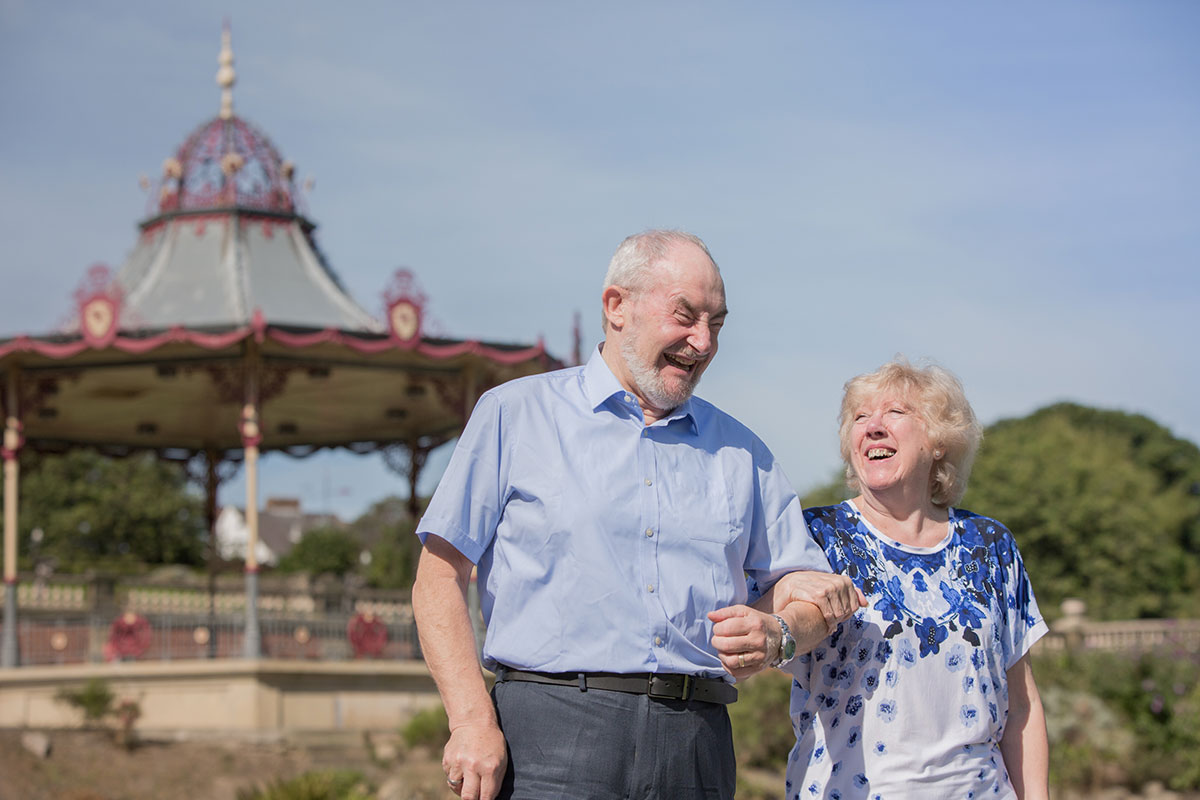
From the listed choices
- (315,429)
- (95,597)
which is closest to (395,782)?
(315,429)

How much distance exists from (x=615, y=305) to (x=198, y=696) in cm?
1044

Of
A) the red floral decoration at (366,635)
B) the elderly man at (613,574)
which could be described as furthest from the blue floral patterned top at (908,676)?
the red floral decoration at (366,635)

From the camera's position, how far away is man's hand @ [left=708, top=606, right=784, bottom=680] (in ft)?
9.25

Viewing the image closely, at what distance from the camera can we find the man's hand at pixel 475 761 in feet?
Answer: 8.98

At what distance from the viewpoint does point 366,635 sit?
1325cm

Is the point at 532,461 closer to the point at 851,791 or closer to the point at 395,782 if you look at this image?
the point at 851,791

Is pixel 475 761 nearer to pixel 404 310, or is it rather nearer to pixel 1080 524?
pixel 404 310

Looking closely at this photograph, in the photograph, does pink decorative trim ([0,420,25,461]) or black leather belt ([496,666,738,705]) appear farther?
pink decorative trim ([0,420,25,461])

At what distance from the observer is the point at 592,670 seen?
283 cm

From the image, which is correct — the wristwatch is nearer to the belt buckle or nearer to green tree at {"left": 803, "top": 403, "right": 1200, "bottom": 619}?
the belt buckle

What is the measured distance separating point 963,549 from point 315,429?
14.8m

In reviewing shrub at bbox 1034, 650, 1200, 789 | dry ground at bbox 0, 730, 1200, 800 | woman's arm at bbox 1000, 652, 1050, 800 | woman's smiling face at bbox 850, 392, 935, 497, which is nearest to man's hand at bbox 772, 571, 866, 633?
woman's smiling face at bbox 850, 392, 935, 497

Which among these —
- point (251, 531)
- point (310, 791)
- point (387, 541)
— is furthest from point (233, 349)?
point (387, 541)

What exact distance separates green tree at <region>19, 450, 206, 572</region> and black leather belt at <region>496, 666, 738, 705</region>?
40.3 m
